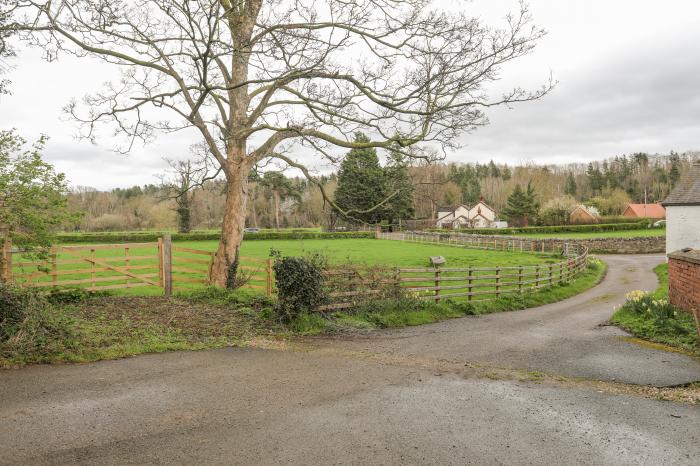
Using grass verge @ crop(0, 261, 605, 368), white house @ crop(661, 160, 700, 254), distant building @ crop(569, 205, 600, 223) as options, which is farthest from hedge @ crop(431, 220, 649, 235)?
grass verge @ crop(0, 261, 605, 368)

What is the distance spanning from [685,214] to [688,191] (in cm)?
158

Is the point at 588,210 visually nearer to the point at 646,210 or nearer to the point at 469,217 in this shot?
the point at 646,210

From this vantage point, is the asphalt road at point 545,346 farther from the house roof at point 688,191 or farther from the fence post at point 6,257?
the house roof at point 688,191

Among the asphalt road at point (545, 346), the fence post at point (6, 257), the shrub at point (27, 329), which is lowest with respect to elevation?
the asphalt road at point (545, 346)

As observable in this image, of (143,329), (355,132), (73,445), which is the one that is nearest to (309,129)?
(355,132)

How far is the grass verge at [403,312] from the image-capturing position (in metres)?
10.7

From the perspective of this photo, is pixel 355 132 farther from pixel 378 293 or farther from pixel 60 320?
pixel 60 320

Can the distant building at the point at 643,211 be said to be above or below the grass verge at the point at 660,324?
above

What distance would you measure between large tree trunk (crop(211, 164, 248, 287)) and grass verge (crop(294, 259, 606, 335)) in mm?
4856

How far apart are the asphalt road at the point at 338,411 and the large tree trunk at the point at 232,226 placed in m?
6.70

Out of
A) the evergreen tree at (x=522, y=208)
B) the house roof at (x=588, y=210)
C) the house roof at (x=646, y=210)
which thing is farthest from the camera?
the house roof at (x=646, y=210)

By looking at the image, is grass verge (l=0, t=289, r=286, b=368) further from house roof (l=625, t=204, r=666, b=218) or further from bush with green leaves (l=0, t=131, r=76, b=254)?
house roof (l=625, t=204, r=666, b=218)

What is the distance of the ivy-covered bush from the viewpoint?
1055 centimetres

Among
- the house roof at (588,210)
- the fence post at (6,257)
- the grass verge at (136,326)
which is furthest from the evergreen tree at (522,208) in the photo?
the fence post at (6,257)
